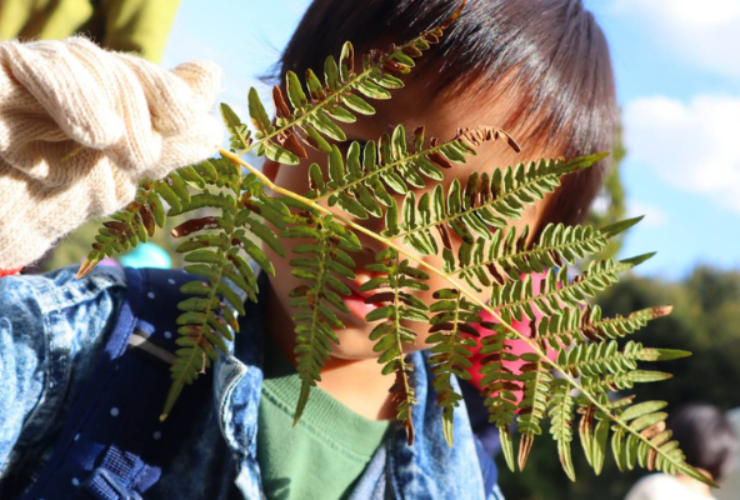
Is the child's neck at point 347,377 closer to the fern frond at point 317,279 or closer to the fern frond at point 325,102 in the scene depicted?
the fern frond at point 317,279

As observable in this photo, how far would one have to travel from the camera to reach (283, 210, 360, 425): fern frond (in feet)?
2.64

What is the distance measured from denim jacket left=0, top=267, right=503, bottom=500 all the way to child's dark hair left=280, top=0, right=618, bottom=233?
55 centimetres

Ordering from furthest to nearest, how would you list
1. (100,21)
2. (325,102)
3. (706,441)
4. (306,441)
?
(706,441), (100,21), (306,441), (325,102)

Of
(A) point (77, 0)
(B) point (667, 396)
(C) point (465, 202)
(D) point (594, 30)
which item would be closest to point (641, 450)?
(C) point (465, 202)

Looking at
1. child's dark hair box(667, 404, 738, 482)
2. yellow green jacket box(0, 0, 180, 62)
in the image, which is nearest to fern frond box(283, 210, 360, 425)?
yellow green jacket box(0, 0, 180, 62)

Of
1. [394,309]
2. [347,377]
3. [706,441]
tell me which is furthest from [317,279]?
[706,441]

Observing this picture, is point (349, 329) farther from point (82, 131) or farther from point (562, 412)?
point (82, 131)

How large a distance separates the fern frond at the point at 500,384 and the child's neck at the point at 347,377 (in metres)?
0.59

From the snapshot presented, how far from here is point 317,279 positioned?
0.83 m

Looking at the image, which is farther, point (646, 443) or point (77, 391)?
point (77, 391)

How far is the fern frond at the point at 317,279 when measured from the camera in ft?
2.64

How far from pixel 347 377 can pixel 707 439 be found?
156 inches

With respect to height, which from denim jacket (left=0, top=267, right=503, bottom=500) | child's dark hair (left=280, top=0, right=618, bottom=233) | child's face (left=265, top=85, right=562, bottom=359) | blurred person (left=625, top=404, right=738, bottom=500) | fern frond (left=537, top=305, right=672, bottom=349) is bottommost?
denim jacket (left=0, top=267, right=503, bottom=500)

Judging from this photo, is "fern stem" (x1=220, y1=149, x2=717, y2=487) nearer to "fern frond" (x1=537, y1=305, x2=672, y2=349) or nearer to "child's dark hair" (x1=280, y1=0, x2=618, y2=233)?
"fern frond" (x1=537, y1=305, x2=672, y2=349)
